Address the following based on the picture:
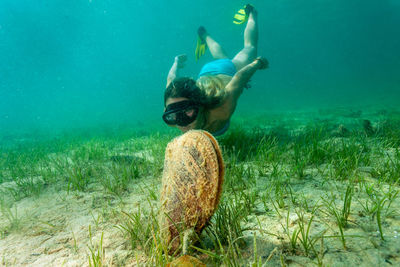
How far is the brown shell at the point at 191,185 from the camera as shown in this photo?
1044 millimetres

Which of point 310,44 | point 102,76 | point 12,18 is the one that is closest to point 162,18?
point 12,18

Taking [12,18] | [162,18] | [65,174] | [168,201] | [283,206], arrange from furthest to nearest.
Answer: [162,18] → [12,18] → [65,174] → [283,206] → [168,201]

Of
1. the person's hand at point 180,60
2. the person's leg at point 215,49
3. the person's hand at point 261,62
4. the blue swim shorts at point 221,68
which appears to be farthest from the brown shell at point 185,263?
the person's leg at point 215,49

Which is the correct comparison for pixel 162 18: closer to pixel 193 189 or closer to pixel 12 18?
pixel 12 18

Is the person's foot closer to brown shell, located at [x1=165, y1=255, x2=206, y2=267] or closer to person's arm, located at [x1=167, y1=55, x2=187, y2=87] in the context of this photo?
person's arm, located at [x1=167, y1=55, x2=187, y2=87]

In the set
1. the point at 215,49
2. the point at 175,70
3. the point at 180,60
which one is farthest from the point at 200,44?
the point at 175,70

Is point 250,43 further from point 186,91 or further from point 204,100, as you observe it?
point 186,91

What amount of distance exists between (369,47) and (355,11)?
62163 millimetres

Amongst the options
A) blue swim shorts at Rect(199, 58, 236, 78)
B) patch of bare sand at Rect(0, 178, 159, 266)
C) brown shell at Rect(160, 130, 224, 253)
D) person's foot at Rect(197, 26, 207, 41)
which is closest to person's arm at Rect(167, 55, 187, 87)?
blue swim shorts at Rect(199, 58, 236, 78)

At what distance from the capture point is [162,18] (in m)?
69.1

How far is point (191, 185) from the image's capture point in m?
1.11

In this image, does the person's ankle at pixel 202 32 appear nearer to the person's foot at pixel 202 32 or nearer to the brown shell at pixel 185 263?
the person's foot at pixel 202 32

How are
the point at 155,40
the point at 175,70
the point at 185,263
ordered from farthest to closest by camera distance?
1. the point at 155,40
2. the point at 175,70
3. the point at 185,263

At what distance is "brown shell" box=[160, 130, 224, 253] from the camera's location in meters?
1.04
